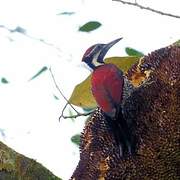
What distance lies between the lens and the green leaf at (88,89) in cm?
178

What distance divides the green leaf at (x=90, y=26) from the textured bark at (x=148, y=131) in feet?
1.69

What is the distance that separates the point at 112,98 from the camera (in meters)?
1.51

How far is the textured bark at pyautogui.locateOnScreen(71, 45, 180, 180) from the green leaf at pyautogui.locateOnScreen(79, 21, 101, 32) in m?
0.51

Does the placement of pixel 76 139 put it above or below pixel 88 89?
below

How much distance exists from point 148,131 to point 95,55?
0.22m

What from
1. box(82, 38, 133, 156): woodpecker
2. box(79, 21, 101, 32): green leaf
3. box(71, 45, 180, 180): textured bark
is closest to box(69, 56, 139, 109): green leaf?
box(71, 45, 180, 180): textured bark

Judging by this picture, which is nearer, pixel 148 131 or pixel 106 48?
pixel 148 131

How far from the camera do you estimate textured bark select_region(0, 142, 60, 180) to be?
1.61m

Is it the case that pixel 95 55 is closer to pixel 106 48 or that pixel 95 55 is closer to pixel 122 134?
pixel 106 48

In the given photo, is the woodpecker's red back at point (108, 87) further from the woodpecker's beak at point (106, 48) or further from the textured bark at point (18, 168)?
the textured bark at point (18, 168)

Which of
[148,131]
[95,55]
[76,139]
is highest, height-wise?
[95,55]

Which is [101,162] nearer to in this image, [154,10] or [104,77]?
[104,77]

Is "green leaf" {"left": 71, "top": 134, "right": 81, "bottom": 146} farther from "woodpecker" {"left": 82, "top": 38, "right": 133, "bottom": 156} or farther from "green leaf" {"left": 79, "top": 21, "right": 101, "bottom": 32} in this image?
"woodpecker" {"left": 82, "top": 38, "right": 133, "bottom": 156}

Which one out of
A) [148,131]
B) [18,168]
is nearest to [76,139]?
[18,168]
